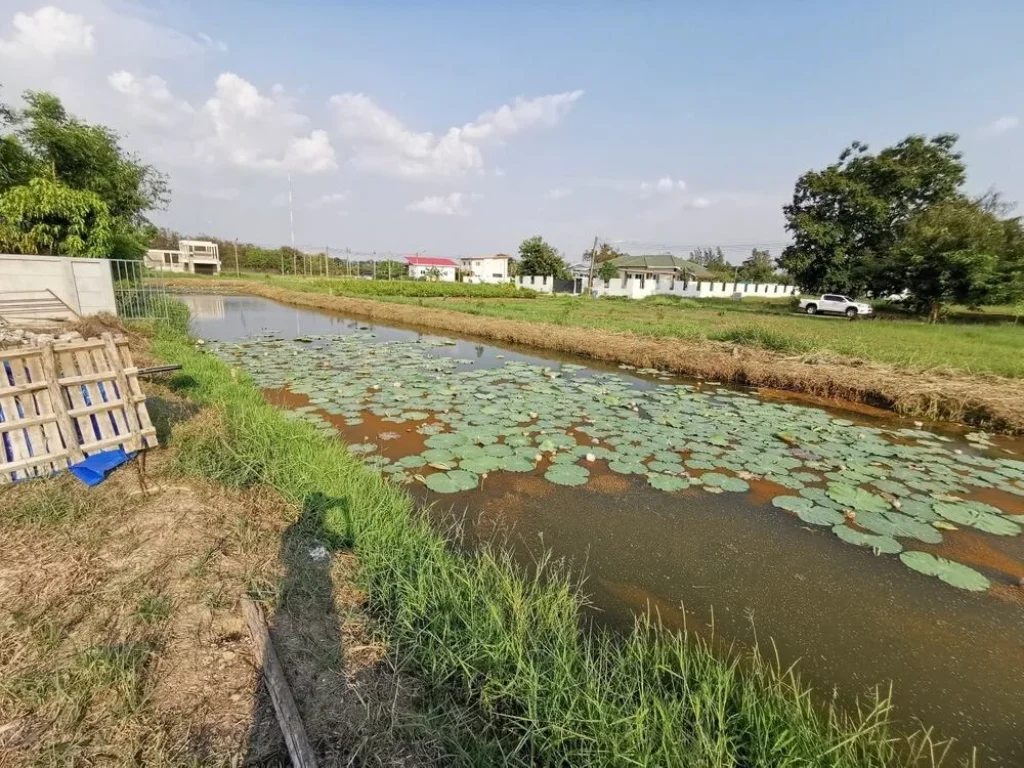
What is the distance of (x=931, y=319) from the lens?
657 inches

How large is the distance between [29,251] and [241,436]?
33.1 ft

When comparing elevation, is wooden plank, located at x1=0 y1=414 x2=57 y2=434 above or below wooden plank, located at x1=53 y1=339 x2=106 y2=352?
below

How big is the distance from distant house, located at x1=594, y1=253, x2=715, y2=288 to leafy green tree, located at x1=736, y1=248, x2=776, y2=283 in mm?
15191

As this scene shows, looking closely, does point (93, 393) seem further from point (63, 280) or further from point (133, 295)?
point (133, 295)

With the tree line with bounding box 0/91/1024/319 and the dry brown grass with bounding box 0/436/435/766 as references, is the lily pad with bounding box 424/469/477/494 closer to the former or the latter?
the dry brown grass with bounding box 0/436/435/766

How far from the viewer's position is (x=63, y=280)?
8109mm

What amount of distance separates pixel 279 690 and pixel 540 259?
39260mm

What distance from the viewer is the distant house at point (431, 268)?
40875 mm

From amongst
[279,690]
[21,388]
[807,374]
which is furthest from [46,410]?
[807,374]

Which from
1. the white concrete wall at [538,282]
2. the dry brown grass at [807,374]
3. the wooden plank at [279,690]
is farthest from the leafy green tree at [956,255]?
the white concrete wall at [538,282]

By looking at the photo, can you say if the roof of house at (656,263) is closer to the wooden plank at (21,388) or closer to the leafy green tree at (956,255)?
the leafy green tree at (956,255)

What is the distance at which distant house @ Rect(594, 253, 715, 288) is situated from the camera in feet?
111

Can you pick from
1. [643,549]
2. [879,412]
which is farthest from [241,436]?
[879,412]

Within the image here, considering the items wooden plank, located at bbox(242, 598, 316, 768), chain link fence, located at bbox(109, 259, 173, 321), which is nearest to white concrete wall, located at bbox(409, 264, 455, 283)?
chain link fence, located at bbox(109, 259, 173, 321)
